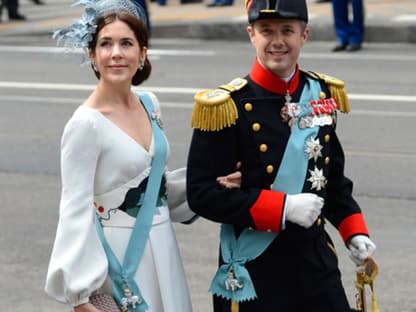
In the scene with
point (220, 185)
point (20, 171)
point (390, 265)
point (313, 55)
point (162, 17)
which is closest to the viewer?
point (220, 185)

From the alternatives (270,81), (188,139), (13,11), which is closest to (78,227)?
(270,81)

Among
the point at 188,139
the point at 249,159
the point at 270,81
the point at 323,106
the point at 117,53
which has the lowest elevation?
the point at 188,139

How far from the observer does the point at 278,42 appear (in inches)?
158

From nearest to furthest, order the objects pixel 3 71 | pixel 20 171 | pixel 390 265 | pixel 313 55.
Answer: pixel 390 265, pixel 20 171, pixel 3 71, pixel 313 55

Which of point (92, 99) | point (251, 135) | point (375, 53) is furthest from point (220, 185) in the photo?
point (375, 53)

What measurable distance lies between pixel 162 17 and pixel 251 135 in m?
16.3

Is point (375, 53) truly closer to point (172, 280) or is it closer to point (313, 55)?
point (313, 55)

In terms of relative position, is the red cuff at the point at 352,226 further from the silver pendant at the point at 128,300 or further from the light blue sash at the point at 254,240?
the silver pendant at the point at 128,300

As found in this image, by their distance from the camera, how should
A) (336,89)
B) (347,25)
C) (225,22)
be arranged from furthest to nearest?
(225,22) → (347,25) → (336,89)

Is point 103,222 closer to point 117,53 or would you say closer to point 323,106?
point 117,53

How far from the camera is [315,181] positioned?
412cm

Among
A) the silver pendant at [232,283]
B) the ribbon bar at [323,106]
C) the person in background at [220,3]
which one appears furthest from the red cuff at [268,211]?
the person in background at [220,3]

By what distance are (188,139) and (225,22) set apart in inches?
326

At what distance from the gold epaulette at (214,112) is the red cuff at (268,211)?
27 centimetres
